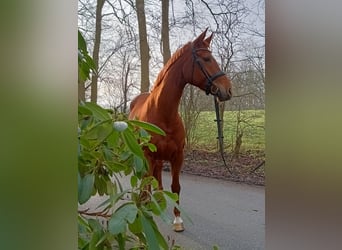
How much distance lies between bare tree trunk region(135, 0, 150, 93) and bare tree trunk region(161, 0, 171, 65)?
67 mm

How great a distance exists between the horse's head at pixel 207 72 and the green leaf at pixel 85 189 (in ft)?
2.98

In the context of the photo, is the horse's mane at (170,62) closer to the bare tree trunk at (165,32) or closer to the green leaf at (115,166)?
the bare tree trunk at (165,32)

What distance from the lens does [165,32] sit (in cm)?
128

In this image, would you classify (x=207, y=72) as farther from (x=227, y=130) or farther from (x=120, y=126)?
(x=120, y=126)

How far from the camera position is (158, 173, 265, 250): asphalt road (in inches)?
41.2

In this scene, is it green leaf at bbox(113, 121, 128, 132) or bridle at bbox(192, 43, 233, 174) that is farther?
bridle at bbox(192, 43, 233, 174)

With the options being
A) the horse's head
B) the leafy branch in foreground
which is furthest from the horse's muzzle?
the leafy branch in foreground

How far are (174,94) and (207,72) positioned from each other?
0.16m

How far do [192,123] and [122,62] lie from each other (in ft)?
1.13

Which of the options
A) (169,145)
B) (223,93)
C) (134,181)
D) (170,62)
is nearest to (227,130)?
(223,93)

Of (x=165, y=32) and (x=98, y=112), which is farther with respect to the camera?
(x=165, y=32)

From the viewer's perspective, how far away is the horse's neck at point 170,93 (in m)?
1.30

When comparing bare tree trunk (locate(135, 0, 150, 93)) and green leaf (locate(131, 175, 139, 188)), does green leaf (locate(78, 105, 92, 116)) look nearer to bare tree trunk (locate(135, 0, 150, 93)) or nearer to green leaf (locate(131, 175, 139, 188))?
green leaf (locate(131, 175, 139, 188))
